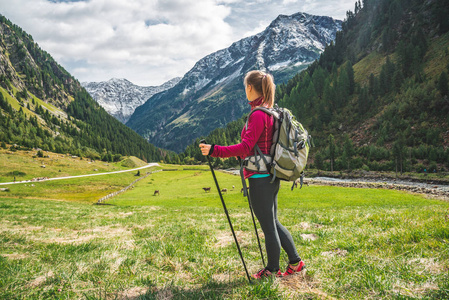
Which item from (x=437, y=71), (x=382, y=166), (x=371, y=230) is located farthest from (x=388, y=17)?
(x=371, y=230)

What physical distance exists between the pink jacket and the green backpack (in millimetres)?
98

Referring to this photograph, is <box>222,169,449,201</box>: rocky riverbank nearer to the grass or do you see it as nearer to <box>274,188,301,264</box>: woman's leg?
<box>274,188,301,264</box>: woman's leg

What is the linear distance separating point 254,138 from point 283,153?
64cm

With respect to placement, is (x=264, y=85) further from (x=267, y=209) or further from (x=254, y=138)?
(x=267, y=209)

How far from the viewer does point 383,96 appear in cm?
12238

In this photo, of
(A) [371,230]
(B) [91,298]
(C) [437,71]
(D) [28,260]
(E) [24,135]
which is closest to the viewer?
(B) [91,298]

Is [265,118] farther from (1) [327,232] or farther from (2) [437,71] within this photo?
(2) [437,71]

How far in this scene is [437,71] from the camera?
10431cm

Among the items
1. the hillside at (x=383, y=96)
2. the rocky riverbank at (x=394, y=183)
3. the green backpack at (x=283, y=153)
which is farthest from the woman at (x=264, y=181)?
the hillside at (x=383, y=96)

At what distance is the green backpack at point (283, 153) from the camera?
4477 millimetres

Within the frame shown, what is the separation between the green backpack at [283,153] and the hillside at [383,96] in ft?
291

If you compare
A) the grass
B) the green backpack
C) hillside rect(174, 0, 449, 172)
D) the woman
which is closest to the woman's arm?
the woman

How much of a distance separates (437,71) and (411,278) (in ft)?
468

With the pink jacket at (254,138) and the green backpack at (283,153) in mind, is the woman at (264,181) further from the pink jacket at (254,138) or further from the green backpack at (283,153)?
the green backpack at (283,153)
